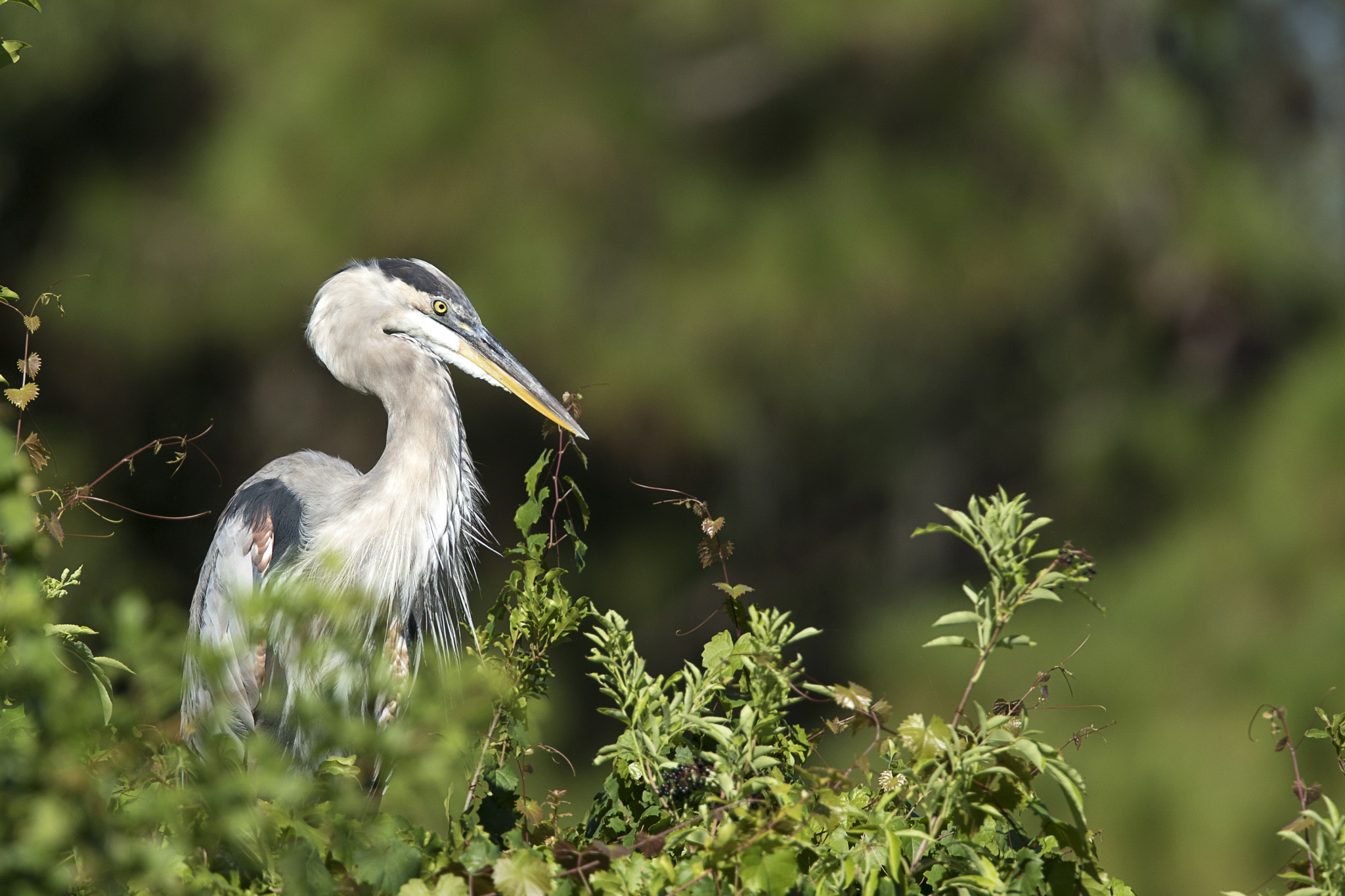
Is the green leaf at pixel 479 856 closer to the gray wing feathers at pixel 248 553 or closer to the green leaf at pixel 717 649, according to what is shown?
the green leaf at pixel 717 649

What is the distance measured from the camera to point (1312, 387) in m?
4.49

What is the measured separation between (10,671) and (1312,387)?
4.74 meters

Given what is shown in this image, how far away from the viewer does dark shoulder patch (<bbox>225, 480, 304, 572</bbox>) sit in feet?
7.74

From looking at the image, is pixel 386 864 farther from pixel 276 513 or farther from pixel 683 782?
pixel 276 513

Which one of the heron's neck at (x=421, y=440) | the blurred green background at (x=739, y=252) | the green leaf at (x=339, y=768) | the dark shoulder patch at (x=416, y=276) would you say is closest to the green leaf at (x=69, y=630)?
the green leaf at (x=339, y=768)

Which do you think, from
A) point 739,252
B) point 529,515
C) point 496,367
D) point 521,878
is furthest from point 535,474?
point 739,252

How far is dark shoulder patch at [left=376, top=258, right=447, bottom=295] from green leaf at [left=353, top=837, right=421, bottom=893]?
1814 mm

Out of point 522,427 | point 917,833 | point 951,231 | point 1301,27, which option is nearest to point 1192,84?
point 1301,27

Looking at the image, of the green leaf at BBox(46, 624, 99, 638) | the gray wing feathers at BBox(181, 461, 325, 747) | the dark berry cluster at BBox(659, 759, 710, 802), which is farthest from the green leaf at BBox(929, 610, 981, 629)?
the gray wing feathers at BBox(181, 461, 325, 747)

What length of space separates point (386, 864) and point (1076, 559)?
56 centimetres

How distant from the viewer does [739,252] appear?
5.50m

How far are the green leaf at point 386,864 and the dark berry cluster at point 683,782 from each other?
10.0 inches

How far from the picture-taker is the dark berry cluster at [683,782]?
1.01m

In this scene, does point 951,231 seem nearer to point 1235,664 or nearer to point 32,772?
point 1235,664
